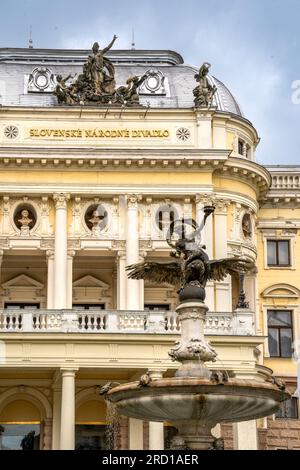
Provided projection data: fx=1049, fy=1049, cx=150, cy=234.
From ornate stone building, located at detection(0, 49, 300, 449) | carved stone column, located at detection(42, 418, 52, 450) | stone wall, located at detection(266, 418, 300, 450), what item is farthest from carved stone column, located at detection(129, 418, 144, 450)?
stone wall, located at detection(266, 418, 300, 450)

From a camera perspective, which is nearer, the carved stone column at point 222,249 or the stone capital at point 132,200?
the carved stone column at point 222,249

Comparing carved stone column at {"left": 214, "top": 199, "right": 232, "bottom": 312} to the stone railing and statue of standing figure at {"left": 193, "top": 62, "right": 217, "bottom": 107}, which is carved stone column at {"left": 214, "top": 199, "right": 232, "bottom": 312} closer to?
the stone railing

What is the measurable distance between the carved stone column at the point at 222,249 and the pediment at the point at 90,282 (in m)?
5.47

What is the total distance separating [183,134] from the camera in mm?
46031

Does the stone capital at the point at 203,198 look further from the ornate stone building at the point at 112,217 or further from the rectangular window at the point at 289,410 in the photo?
the rectangular window at the point at 289,410

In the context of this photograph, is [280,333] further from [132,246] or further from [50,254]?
[50,254]

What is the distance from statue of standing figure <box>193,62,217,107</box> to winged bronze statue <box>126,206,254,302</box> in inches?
861

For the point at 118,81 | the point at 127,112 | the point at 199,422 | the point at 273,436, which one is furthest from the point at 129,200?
the point at 199,422

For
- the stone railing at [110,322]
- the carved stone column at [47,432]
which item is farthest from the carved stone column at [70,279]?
the carved stone column at [47,432]

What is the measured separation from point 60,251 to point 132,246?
3.04m

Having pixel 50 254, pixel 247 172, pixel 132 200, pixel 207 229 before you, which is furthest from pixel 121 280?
pixel 247 172

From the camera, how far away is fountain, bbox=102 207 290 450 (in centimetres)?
2066

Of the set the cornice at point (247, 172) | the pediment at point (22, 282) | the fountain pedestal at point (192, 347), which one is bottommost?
A: the fountain pedestal at point (192, 347)

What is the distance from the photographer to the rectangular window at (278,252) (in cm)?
4981
